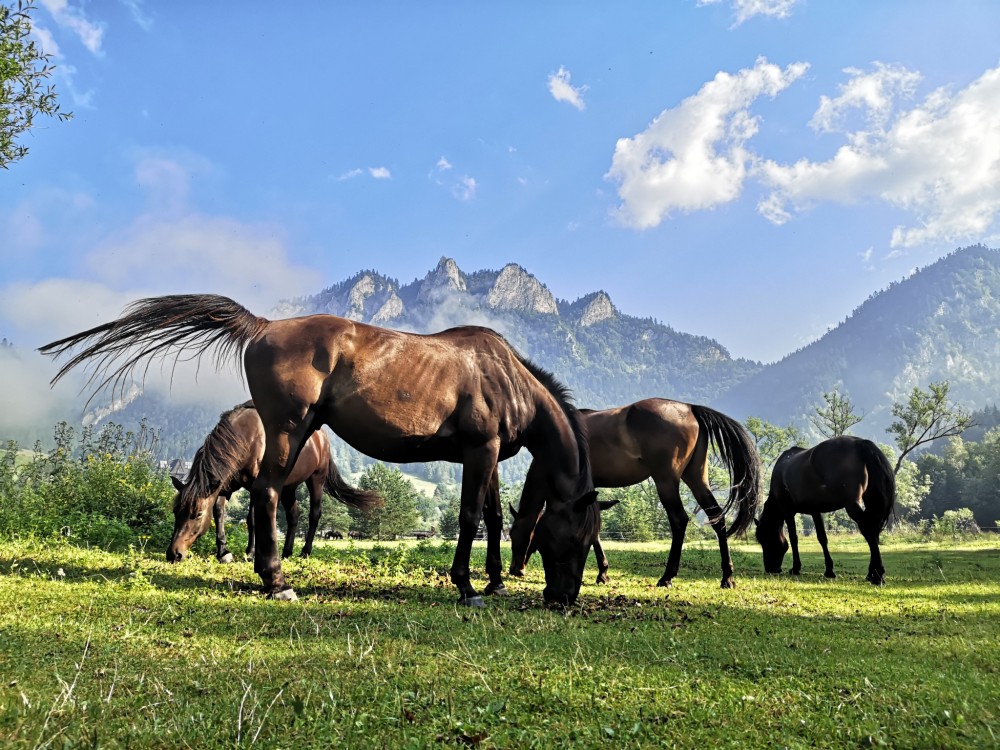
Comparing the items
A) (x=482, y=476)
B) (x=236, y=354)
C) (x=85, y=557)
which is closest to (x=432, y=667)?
(x=482, y=476)

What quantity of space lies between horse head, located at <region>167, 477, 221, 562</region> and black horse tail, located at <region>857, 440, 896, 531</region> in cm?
1222

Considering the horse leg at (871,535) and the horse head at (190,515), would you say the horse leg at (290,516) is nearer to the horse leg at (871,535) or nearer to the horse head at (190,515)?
the horse head at (190,515)

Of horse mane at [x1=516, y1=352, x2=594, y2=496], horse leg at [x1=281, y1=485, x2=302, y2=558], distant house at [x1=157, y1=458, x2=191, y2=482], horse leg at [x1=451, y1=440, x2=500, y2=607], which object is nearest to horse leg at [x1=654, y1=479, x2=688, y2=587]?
horse mane at [x1=516, y1=352, x2=594, y2=496]

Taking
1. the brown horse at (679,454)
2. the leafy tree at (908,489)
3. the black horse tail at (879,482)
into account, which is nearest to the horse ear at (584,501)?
the brown horse at (679,454)

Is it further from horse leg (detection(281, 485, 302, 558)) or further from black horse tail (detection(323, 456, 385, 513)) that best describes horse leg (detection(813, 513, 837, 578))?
horse leg (detection(281, 485, 302, 558))

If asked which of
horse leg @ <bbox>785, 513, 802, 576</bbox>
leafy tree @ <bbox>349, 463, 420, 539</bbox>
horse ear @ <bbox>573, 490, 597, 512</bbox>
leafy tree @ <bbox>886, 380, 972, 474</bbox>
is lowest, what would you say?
leafy tree @ <bbox>349, 463, 420, 539</bbox>

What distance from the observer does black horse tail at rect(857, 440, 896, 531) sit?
1088 cm

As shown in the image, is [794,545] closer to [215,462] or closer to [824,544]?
[824,544]

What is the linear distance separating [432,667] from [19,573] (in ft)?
19.6

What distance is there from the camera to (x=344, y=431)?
263 inches

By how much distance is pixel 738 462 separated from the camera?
1030 centimetres

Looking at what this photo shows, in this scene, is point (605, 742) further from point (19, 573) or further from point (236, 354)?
point (19, 573)

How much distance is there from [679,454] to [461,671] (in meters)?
7.50

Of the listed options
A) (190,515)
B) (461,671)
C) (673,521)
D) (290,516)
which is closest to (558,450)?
(673,521)
